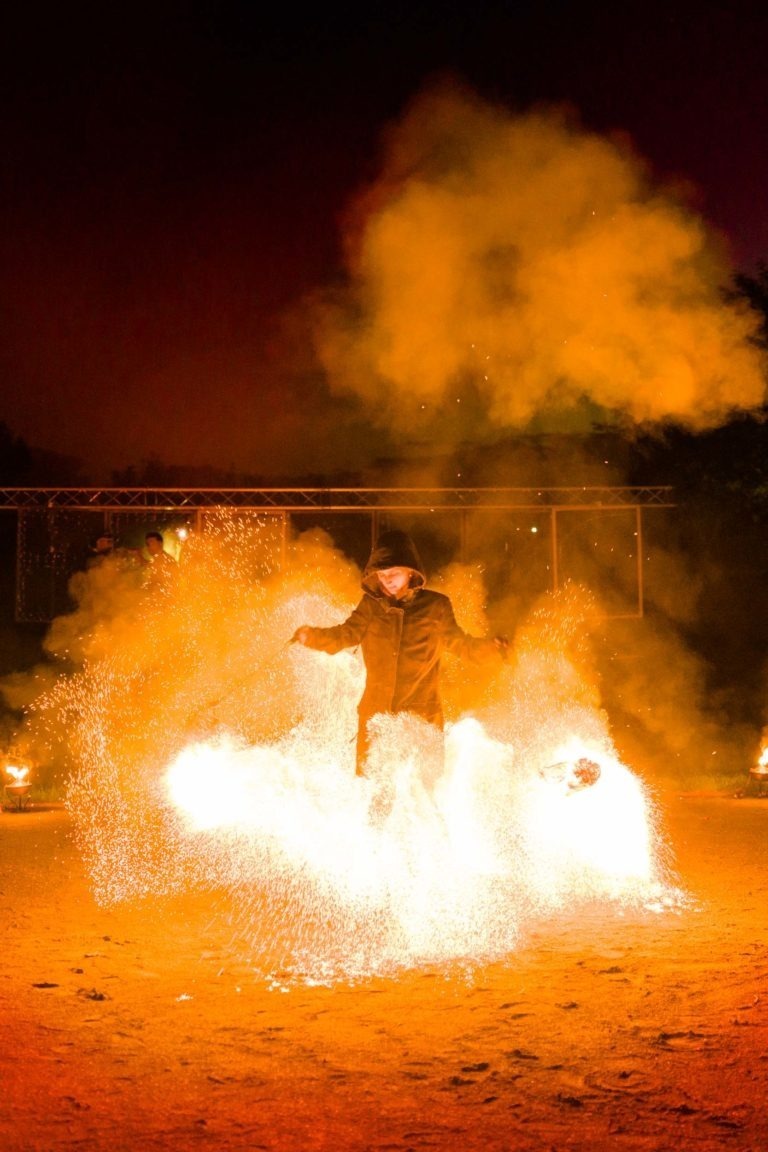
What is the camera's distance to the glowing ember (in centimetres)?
662

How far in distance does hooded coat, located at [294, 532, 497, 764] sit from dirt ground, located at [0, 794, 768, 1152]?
1.59 m

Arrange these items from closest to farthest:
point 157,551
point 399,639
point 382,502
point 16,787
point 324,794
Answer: point 399,639, point 324,794, point 16,787, point 157,551, point 382,502

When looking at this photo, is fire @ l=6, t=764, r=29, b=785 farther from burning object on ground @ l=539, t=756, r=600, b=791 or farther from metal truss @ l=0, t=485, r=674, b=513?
burning object on ground @ l=539, t=756, r=600, b=791

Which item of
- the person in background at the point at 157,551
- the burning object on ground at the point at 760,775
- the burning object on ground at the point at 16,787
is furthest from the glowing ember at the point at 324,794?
the burning object on ground at the point at 760,775

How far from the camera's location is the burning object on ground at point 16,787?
11992 millimetres

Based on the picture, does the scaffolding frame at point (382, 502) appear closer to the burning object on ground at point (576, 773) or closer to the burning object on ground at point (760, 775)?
the burning object on ground at point (760, 775)

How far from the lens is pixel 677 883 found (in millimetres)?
7715

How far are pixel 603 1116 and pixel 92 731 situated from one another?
11.9 m

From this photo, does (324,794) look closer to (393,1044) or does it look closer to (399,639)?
(399,639)

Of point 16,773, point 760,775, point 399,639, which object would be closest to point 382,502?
point 760,775

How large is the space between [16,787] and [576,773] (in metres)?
6.84

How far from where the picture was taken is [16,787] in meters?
12.0

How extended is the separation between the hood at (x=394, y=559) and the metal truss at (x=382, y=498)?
32.3 feet

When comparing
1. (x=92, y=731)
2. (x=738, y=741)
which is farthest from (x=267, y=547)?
(x=738, y=741)
